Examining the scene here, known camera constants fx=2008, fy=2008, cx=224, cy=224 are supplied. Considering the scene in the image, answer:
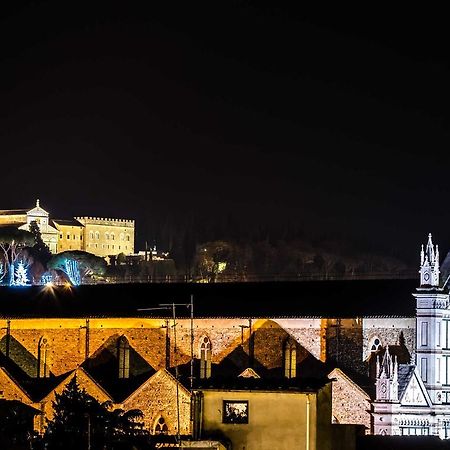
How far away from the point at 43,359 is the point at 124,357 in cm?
399

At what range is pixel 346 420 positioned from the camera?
251 feet

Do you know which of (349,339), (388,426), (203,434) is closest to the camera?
(203,434)

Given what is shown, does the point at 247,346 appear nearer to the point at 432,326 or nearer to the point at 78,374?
the point at 78,374

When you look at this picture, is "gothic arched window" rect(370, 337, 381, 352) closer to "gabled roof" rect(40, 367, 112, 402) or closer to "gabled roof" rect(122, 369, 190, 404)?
"gabled roof" rect(122, 369, 190, 404)

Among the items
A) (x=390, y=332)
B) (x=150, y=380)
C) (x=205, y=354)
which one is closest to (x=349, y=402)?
(x=390, y=332)

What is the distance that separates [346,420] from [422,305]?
5.30 metres

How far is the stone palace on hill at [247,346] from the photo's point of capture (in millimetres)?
76375

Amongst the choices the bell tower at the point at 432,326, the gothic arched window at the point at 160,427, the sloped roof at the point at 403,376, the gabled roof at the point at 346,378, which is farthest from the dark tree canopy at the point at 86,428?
the bell tower at the point at 432,326

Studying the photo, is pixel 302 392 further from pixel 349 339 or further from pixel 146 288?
pixel 146 288

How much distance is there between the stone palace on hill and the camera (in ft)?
251

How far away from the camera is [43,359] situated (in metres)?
85.6

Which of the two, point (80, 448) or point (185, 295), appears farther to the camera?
point (185, 295)

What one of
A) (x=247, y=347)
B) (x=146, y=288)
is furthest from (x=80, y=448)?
(x=146, y=288)

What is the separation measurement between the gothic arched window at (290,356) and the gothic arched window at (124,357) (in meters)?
7.07
